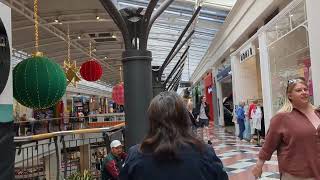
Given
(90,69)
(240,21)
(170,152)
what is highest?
(240,21)

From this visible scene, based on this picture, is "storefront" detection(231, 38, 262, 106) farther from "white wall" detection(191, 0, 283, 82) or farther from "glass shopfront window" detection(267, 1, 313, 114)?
"glass shopfront window" detection(267, 1, 313, 114)

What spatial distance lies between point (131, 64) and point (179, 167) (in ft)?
7.29

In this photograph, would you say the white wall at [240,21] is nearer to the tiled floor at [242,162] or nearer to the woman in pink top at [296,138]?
the tiled floor at [242,162]

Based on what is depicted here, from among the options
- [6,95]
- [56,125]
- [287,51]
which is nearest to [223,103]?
[56,125]

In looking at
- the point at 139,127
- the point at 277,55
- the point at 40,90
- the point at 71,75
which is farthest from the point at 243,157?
the point at 40,90

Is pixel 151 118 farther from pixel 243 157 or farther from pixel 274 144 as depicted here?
pixel 243 157

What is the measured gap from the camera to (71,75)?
9156 millimetres

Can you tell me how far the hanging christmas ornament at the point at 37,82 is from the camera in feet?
10.3

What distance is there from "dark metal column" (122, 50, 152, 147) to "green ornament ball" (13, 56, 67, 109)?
0.59m

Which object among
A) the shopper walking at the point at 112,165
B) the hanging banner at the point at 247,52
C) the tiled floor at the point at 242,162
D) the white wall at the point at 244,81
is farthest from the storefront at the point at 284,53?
the white wall at the point at 244,81

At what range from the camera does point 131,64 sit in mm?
3551

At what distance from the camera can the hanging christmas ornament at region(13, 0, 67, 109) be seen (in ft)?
10.3

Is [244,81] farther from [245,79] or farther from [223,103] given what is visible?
[223,103]

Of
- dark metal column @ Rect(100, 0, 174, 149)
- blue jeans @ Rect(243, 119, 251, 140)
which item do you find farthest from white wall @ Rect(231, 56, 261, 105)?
dark metal column @ Rect(100, 0, 174, 149)
